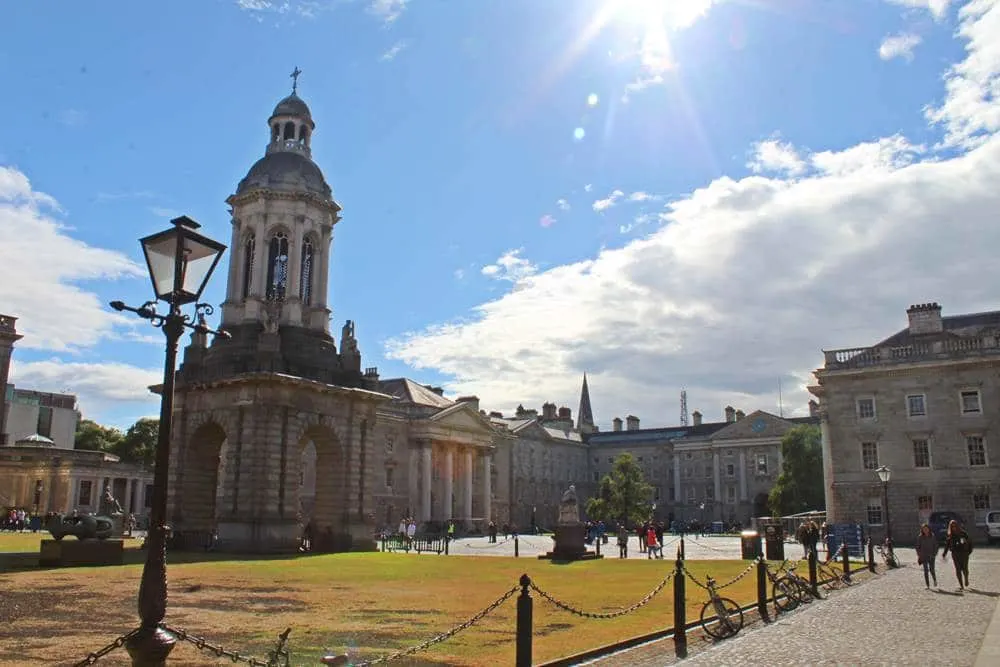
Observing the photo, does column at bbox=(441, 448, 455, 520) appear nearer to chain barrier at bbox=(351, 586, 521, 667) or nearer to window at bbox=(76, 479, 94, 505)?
window at bbox=(76, 479, 94, 505)

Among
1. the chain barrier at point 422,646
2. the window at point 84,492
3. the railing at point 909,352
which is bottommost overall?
the chain barrier at point 422,646

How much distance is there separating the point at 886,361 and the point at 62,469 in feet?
212

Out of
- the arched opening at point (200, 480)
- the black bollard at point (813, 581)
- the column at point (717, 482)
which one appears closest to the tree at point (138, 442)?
the arched opening at point (200, 480)

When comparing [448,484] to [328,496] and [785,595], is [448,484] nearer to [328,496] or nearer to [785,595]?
[328,496]

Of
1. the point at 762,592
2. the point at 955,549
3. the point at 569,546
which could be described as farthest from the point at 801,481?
the point at 762,592

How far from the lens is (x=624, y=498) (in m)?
81.8

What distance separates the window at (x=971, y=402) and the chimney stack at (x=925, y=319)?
5.54m

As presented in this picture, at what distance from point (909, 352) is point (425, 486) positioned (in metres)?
44.4

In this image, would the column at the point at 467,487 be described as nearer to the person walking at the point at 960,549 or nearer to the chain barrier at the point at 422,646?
the person walking at the point at 960,549

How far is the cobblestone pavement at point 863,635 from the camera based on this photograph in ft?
37.3

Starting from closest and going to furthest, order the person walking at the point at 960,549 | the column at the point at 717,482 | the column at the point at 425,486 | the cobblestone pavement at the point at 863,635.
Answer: the cobblestone pavement at the point at 863,635, the person walking at the point at 960,549, the column at the point at 425,486, the column at the point at 717,482

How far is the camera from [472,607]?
16.9m

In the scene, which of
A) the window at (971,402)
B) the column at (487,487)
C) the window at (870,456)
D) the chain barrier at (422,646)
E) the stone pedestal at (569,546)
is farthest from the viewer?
the column at (487,487)

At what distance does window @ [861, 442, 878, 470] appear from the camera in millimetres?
48125
